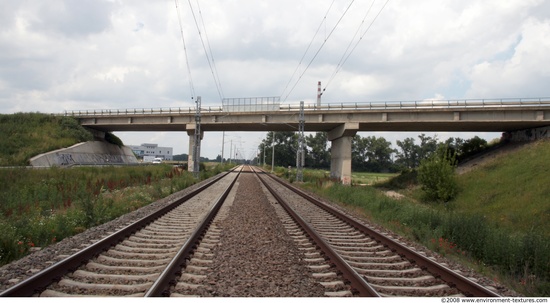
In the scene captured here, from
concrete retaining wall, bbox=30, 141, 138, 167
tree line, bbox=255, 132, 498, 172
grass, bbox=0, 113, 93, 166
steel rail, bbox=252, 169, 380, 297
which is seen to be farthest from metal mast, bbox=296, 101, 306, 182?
tree line, bbox=255, 132, 498, 172

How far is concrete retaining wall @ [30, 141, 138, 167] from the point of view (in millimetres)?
48766

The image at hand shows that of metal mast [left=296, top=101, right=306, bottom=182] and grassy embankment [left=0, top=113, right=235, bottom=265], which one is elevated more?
metal mast [left=296, top=101, right=306, bottom=182]

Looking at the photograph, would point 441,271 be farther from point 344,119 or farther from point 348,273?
point 344,119

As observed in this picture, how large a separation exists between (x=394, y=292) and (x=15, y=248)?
22.9ft

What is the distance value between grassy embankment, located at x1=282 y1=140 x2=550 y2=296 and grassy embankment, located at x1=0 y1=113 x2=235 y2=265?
30.2 feet

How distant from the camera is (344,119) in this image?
4503 centimetres

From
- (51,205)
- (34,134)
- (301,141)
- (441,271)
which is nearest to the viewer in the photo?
(441,271)

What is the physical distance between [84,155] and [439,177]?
47.3m

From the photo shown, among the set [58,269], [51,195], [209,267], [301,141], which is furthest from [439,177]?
[58,269]

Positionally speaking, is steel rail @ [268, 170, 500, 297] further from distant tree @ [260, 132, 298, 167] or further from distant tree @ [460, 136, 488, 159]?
distant tree @ [260, 132, 298, 167]

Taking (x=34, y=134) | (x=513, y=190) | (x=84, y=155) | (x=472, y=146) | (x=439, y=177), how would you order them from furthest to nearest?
(x=84, y=155) → (x=34, y=134) → (x=472, y=146) → (x=439, y=177) → (x=513, y=190)

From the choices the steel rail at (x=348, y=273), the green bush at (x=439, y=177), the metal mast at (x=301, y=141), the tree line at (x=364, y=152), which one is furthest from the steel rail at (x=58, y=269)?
the tree line at (x=364, y=152)

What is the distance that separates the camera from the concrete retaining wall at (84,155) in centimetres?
4877

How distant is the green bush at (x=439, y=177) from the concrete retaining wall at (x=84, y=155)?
36.8 metres
